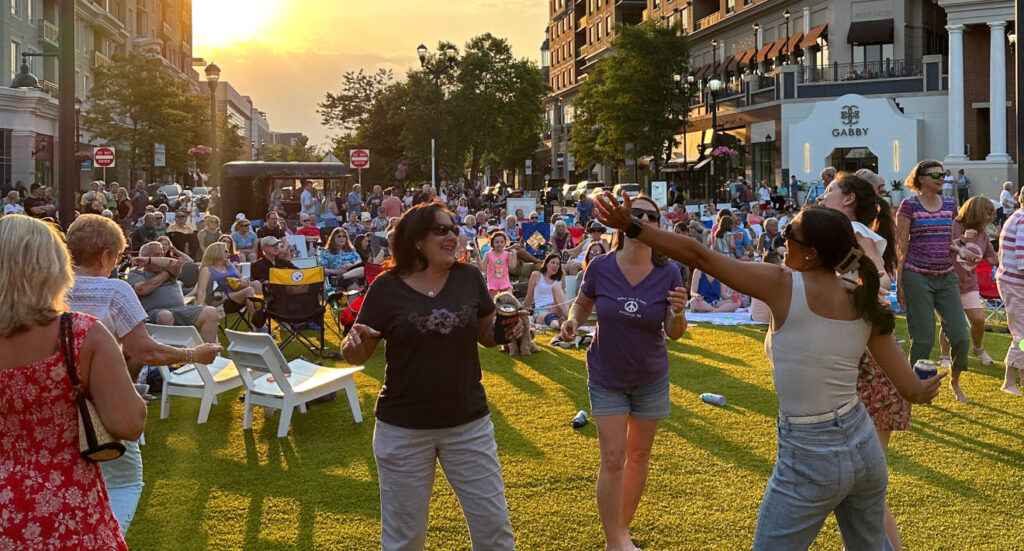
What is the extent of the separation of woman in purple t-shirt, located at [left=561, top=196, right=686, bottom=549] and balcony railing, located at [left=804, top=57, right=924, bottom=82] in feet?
147

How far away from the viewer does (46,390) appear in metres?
2.71

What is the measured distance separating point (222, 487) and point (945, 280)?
5.77m

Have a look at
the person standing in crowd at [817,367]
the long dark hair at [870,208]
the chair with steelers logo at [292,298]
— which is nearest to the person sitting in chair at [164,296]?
the chair with steelers logo at [292,298]

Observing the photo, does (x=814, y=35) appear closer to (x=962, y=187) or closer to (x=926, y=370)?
(x=962, y=187)

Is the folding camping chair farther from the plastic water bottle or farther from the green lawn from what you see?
the plastic water bottle

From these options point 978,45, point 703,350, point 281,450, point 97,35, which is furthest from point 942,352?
point 97,35

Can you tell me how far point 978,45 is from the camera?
4256 centimetres

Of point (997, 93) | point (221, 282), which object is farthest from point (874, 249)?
point (997, 93)

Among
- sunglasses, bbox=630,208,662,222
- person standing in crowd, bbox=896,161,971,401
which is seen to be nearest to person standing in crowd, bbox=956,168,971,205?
person standing in crowd, bbox=896,161,971,401

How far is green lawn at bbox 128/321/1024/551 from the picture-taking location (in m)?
5.41

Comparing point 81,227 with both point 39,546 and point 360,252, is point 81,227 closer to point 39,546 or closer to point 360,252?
point 39,546

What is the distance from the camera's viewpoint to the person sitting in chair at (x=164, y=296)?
32.5 ft

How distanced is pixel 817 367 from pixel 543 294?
1045 centimetres

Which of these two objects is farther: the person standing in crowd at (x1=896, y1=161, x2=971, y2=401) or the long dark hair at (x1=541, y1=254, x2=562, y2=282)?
the long dark hair at (x1=541, y1=254, x2=562, y2=282)
